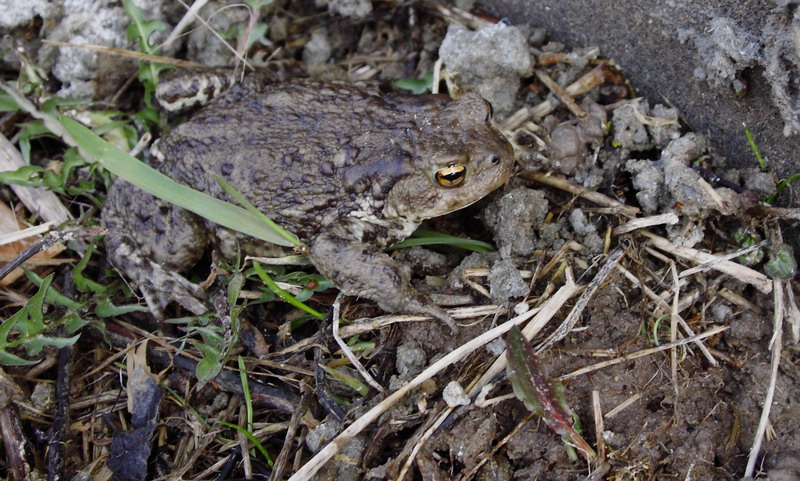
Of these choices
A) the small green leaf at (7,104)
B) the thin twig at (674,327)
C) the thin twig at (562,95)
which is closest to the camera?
the thin twig at (674,327)

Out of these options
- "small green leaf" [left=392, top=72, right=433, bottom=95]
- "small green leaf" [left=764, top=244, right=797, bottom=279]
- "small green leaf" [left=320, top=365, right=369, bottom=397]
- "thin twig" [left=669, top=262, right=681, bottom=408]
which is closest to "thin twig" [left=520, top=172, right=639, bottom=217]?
"thin twig" [left=669, top=262, right=681, bottom=408]

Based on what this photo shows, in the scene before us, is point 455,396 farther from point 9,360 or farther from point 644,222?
point 9,360

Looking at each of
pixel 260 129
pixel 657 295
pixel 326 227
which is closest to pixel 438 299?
pixel 326 227

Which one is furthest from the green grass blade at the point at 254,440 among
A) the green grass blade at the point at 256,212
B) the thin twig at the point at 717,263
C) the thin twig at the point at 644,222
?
the thin twig at the point at 717,263

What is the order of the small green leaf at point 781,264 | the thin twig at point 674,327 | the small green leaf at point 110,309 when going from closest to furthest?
the thin twig at point 674,327, the small green leaf at point 781,264, the small green leaf at point 110,309

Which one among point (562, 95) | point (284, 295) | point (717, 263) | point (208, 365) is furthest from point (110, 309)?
point (717, 263)

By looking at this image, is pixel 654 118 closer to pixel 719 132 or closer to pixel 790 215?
pixel 719 132

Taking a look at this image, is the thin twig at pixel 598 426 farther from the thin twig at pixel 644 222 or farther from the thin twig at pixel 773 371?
the thin twig at pixel 644 222
